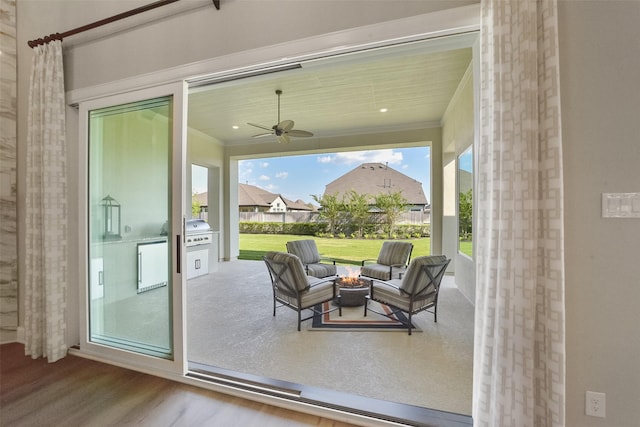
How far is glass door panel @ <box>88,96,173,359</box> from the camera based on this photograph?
2.21 meters

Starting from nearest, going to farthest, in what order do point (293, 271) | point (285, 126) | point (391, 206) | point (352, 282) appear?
point (293, 271)
point (352, 282)
point (285, 126)
point (391, 206)

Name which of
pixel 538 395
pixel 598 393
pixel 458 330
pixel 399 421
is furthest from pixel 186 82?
pixel 458 330

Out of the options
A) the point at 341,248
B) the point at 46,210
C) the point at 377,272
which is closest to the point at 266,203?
the point at 341,248

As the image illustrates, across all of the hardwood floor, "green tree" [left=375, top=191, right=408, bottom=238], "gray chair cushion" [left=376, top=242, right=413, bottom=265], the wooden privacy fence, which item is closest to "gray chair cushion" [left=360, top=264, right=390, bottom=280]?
"gray chair cushion" [left=376, top=242, right=413, bottom=265]

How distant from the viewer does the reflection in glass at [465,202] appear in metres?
3.96

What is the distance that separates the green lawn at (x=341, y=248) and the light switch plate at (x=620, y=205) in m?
6.37

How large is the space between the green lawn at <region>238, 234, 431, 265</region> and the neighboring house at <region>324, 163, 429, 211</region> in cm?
135

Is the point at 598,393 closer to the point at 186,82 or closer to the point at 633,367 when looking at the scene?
the point at 633,367

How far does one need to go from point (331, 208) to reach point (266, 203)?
4.24 m

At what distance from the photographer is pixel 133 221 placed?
2.37 meters

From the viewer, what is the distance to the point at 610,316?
1273mm

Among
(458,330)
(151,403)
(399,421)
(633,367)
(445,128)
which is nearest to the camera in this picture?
(633,367)

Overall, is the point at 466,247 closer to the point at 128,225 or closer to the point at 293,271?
the point at 293,271

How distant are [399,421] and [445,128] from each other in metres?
5.19
